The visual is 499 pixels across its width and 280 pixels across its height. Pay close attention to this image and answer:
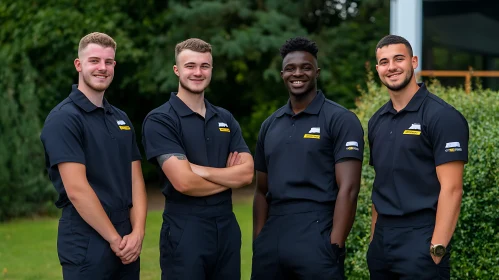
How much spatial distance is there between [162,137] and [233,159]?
1.80 ft

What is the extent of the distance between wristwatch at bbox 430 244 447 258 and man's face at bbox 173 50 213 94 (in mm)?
1871

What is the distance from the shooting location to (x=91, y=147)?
16.2ft

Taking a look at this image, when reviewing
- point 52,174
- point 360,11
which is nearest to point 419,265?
point 52,174

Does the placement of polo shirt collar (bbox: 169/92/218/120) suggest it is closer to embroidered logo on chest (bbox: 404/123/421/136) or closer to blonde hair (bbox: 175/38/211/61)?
blonde hair (bbox: 175/38/211/61)

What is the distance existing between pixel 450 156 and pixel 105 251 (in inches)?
85.4

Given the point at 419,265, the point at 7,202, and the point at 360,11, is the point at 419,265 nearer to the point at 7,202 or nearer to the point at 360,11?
the point at 7,202

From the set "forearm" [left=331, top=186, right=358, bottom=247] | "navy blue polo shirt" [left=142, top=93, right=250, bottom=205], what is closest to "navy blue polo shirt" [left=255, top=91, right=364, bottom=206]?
"forearm" [left=331, top=186, right=358, bottom=247]

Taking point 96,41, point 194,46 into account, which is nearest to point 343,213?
point 194,46

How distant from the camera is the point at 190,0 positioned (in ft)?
62.1

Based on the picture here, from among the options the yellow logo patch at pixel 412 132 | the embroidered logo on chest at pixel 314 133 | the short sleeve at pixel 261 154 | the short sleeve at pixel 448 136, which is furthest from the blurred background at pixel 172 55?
the short sleeve at pixel 448 136

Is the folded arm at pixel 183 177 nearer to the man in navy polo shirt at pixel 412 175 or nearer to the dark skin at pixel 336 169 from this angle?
the dark skin at pixel 336 169

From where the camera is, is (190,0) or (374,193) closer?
(374,193)

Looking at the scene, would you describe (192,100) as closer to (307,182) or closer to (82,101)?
(82,101)

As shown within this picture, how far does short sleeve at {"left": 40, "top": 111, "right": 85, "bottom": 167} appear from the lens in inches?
189
